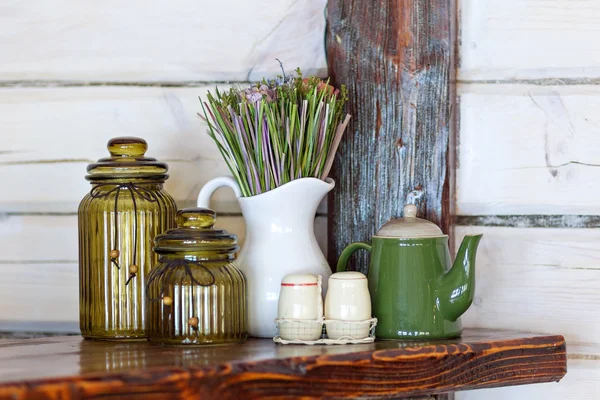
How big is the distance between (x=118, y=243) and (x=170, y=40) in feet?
1.25

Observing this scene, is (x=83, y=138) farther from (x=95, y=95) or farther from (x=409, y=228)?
(x=409, y=228)

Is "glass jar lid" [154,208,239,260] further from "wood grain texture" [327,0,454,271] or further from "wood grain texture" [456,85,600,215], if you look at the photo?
"wood grain texture" [456,85,600,215]

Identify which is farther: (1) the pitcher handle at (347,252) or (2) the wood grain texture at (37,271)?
(2) the wood grain texture at (37,271)

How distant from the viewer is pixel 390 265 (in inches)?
42.9

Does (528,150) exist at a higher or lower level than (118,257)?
higher

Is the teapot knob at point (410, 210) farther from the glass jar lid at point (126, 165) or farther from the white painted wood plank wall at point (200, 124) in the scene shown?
the glass jar lid at point (126, 165)

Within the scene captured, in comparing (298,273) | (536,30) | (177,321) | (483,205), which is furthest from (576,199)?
(177,321)

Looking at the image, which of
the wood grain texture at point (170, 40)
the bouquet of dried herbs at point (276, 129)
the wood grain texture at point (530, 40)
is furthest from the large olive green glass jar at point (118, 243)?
the wood grain texture at point (530, 40)

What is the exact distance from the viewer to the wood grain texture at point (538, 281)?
1229mm

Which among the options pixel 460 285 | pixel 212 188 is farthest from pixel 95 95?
pixel 460 285

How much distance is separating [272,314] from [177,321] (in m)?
0.15

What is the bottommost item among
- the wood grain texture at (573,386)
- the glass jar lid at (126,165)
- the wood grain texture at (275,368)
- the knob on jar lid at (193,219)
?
the wood grain texture at (573,386)

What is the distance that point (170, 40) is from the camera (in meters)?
1.31

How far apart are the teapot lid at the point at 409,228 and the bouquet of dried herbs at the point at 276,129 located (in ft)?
0.41
